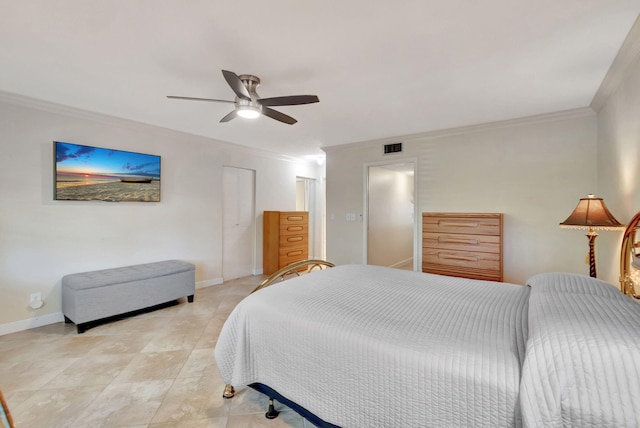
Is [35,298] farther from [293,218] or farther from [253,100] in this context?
[293,218]

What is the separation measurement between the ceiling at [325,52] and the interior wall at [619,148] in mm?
118

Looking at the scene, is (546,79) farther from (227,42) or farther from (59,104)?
(59,104)

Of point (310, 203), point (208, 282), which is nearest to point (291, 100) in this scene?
point (208, 282)

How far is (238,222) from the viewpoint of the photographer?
501cm

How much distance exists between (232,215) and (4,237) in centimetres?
266

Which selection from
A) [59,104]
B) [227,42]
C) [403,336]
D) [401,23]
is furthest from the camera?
[59,104]

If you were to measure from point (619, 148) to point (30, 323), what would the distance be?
5.65 m

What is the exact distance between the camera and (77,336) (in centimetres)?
274

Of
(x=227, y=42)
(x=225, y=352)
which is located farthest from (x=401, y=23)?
(x=225, y=352)

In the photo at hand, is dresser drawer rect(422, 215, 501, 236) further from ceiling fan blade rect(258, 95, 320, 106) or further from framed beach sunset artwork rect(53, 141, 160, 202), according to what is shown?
framed beach sunset artwork rect(53, 141, 160, 202)

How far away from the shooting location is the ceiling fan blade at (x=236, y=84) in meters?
1.82

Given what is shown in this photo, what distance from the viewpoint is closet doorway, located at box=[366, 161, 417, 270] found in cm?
479

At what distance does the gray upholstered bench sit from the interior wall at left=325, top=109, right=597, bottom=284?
3.39 m

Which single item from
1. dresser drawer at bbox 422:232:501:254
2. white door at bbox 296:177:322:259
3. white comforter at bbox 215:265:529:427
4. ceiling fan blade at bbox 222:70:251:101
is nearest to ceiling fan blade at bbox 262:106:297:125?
ceiling fan blade at bbox 222:70:251:101
